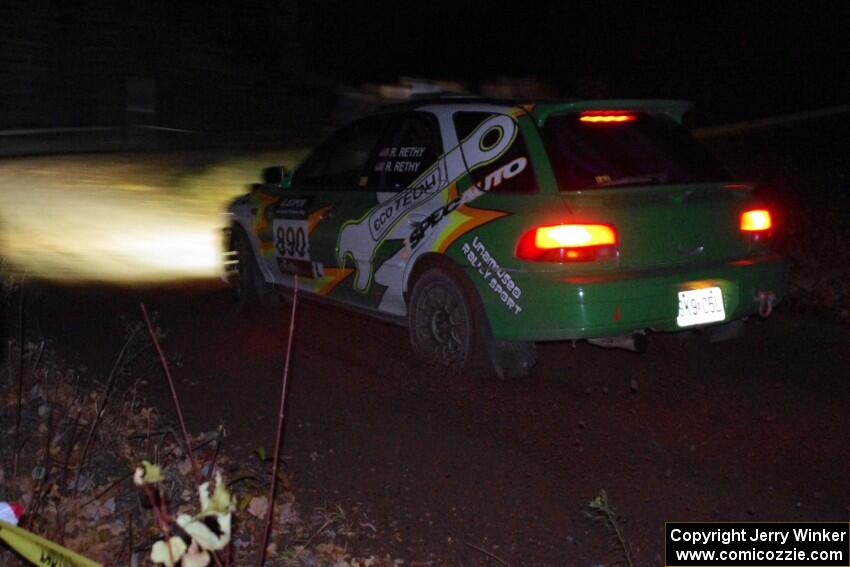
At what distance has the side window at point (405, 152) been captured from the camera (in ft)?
23.0

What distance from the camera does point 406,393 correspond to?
670 centimetres

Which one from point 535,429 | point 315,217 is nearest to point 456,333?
point 535,429

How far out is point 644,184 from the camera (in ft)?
20.8

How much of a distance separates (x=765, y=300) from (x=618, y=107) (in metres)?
1.40

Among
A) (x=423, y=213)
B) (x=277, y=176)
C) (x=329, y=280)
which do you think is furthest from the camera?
(x=277, y=176)

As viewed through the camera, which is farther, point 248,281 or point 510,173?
Result: point 248,281

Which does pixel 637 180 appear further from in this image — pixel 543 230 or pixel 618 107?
pixel 543 230

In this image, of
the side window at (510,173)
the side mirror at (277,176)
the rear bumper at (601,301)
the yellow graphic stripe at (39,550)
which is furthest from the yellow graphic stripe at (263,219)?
the yellow graphic stripe at (39,550)

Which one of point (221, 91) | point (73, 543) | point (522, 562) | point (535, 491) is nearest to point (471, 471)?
point (535, 491)

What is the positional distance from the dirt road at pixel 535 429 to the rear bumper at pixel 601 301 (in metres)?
0.48

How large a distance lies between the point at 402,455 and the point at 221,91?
843 inches

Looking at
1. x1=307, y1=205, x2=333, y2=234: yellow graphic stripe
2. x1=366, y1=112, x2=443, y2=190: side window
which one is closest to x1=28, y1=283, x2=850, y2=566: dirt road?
x1=307, y1=205, x2=333, y2=234: yellow graphic stripe

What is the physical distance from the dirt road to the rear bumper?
0.48 metres

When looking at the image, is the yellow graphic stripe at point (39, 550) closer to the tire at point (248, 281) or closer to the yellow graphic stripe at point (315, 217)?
the yellow graphic stripe at point (315, 217)
